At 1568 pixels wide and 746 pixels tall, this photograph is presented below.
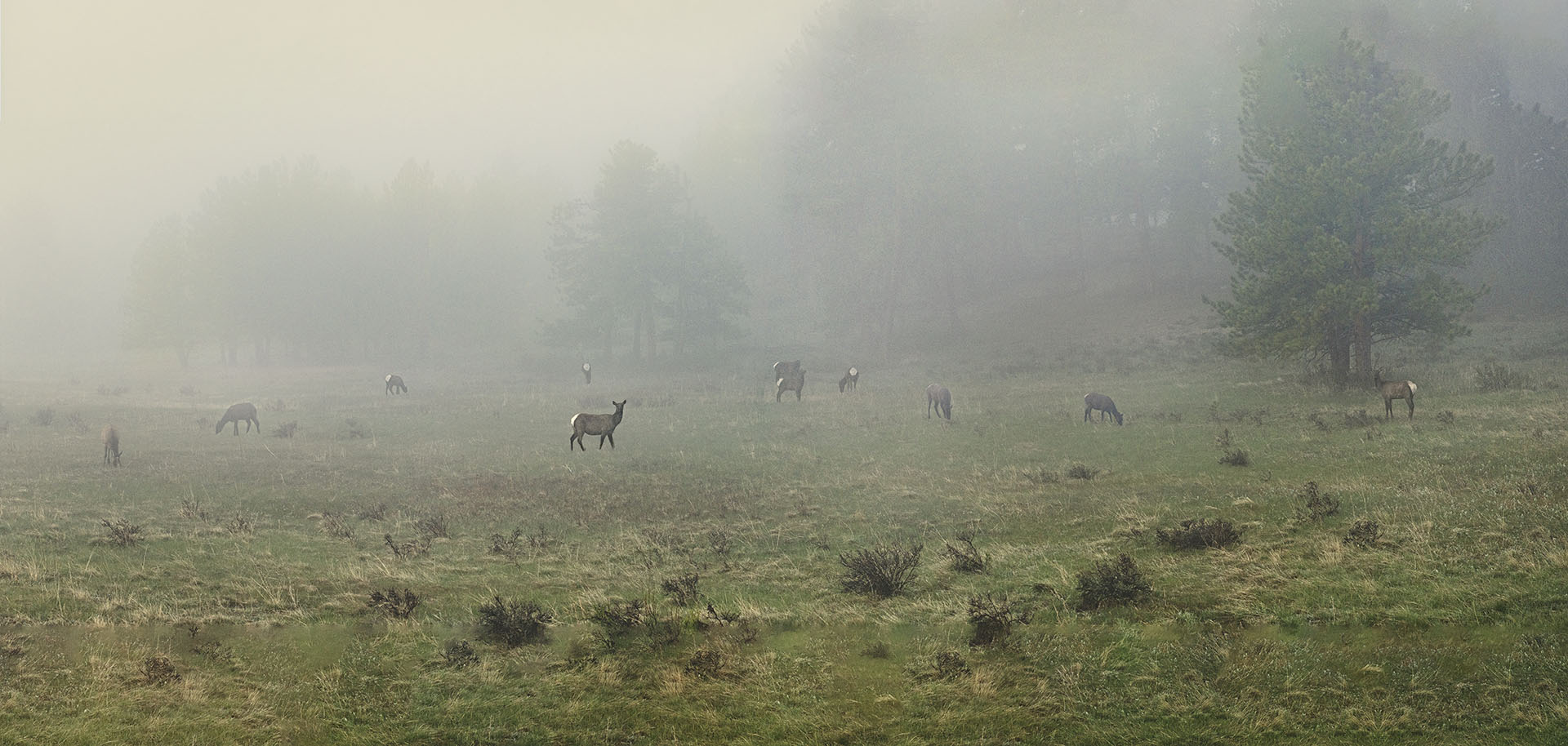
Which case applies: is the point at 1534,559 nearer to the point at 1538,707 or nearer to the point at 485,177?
the point at 1538,707

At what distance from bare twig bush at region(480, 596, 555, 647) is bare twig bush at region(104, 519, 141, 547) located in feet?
24.0

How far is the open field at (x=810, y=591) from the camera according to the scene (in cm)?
681

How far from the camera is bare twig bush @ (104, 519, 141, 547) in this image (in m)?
12.5

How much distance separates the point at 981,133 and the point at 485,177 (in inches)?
1977

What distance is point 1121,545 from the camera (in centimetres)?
1149

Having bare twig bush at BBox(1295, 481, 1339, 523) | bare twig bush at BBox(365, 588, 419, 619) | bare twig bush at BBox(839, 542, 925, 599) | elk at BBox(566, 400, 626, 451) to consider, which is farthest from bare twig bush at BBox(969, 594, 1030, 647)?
elk at BBox(566, 400, 626, 451)

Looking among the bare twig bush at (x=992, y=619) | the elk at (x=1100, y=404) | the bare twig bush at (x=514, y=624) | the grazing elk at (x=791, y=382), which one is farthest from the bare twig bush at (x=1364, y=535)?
the grazing elk at (x=791, y=382)

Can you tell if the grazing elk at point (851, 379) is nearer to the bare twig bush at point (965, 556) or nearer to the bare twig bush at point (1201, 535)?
the bare twig bush at point (965, 556)

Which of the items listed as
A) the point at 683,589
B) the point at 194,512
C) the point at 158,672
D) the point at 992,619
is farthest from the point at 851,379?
the point at 158,672

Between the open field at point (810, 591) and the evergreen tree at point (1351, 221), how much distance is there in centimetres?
342

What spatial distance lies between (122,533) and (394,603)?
6450mm

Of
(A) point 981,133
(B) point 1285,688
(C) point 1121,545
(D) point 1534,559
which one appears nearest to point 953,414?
(C) point 1121,545

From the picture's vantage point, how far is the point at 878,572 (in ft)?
32.9

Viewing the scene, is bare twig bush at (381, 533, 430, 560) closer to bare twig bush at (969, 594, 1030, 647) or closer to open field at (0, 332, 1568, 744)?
open field at (0, 332, 1568, 744)
